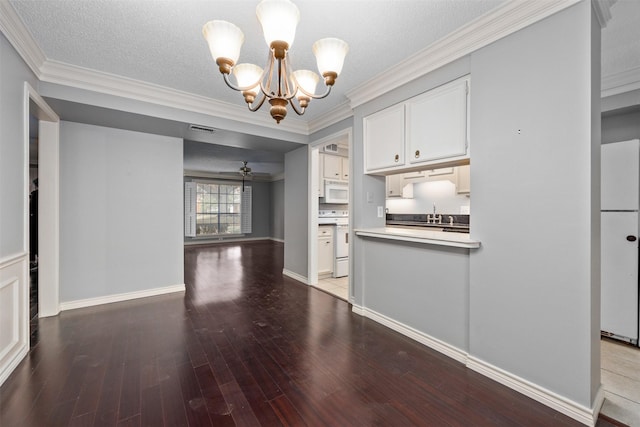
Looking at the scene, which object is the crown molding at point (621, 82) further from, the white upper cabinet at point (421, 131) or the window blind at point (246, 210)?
the window blind at point (246, 210)

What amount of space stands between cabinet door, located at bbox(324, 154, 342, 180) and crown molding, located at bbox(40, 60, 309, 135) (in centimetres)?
138

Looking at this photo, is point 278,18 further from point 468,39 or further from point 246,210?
point 246,210

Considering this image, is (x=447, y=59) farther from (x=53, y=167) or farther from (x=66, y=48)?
(x=53, y=167)

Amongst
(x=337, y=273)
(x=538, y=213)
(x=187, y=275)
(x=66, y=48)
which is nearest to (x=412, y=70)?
(x=538, y=213)

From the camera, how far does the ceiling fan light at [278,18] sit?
1.42 m

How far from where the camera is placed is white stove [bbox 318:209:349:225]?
4.85 metres

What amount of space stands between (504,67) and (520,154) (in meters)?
0.64

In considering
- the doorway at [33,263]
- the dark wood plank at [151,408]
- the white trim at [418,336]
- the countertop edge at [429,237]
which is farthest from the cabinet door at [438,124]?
the doorway at [33,263]

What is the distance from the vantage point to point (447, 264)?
2.32 meters

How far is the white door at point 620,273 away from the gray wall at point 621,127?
1.07 metres

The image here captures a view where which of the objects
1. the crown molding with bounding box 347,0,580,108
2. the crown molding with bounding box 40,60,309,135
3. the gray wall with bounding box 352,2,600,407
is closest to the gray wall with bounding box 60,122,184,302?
the crown molding with bounding box 40,60,309,135

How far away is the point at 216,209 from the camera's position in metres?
9.69

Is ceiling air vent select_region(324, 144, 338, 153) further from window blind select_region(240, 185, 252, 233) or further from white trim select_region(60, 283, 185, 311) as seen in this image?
window blind select_region(240, 185, 252, 233)

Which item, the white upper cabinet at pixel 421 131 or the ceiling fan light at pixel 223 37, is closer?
the ceiling fan light at pixel 223 37
